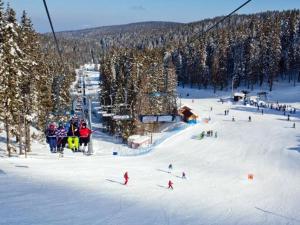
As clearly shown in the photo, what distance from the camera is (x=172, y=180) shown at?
34.1 m

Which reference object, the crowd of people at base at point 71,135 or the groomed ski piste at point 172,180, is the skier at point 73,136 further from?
the groomed ski piste at point 172,180

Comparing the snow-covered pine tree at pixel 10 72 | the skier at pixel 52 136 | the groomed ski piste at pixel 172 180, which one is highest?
the snow-covered pine tree at pixel 10 72

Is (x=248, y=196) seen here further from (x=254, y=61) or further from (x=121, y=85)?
(x=254, y=61)

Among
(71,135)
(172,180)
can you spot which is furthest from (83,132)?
(172,180)

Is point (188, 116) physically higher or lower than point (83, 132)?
lower

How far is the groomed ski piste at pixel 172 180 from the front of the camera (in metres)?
18.5

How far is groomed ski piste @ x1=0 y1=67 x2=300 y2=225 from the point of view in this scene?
1848 cm

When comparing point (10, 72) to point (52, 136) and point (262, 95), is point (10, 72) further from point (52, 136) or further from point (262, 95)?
point (262, 95)

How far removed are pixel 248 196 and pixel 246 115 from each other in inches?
1749

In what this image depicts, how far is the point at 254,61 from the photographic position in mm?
103000

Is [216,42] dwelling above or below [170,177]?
above

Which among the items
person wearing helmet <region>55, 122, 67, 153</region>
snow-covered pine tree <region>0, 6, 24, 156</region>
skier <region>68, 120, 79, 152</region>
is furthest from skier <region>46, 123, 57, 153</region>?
snow-covered pine tree <region>0, 6, 24, 156</region>

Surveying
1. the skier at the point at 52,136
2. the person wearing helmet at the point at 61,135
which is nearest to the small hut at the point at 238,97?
the person wearing helmet at the point at 61,135

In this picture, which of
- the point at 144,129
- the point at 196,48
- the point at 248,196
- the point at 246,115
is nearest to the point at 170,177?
the point at 248,196
